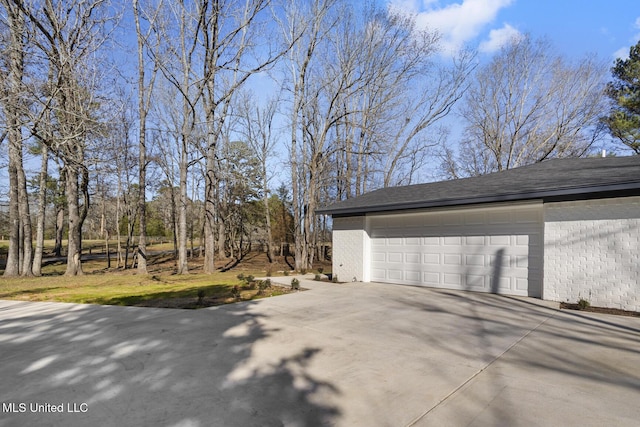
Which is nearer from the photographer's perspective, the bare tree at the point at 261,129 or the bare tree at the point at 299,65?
the bare tree at the point at 299,65

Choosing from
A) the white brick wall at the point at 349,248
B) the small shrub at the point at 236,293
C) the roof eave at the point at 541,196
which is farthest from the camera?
the white brick wall at the point at 349,248

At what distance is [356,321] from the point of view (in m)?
5.05

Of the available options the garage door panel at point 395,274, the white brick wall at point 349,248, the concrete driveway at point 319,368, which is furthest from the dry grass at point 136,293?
the garage door panel at point 395,274

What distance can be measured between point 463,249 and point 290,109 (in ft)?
36.1

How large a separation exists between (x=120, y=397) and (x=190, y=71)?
1348 cm

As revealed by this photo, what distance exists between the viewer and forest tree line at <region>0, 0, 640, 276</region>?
11.5 meters

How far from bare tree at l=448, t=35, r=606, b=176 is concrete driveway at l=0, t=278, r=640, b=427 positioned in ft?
53.3

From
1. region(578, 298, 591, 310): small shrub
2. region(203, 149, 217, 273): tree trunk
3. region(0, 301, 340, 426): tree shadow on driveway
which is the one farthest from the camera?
region(203, 149, 217, 273): tree trunk

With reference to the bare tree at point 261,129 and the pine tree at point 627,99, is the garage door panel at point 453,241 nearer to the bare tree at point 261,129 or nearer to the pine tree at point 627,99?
the bare tree at point 261,129

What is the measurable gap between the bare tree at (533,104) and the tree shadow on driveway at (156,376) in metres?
19.5

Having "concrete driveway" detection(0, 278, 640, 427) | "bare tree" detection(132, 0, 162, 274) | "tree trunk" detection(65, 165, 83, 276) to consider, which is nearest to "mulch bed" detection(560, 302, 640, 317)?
"concrete driveway" detection(0, 278, 640, 427)

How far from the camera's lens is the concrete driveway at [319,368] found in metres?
2.32

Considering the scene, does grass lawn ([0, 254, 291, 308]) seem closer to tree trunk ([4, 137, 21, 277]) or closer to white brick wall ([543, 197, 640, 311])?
tree trunk ([4, 137, 21, 277])

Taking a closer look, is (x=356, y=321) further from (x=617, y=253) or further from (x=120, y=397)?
(x=617, y=253)
